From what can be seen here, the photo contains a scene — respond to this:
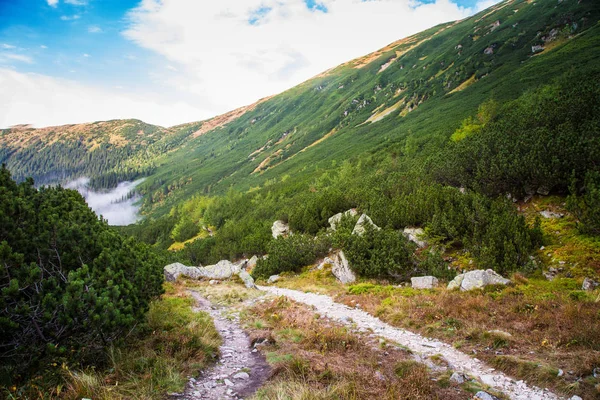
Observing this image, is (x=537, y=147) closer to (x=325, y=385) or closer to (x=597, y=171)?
(x=597, y=171)

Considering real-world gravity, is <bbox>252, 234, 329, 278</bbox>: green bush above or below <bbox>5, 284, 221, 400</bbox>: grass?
below

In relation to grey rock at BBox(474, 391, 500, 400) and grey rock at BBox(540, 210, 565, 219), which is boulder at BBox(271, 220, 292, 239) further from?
grey rock at BBox(474, 391, 500, 400)

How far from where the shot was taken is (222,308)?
13.8 m

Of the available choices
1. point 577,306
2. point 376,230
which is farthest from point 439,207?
point 577,306

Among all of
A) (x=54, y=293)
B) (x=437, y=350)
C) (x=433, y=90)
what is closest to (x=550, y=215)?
(x=437, y=350)

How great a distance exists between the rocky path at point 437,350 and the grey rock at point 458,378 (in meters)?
0.32

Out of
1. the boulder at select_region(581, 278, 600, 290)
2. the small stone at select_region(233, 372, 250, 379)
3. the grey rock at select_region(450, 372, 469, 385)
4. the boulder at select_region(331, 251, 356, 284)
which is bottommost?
the boulder at select_region(331, 251, 356, 284)

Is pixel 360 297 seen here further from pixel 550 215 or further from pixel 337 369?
pixel 550 215

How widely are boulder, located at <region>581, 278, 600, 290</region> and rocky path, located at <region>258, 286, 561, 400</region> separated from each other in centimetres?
692

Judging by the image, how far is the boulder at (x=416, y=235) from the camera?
19508 millimetres

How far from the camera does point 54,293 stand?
5.54 meters

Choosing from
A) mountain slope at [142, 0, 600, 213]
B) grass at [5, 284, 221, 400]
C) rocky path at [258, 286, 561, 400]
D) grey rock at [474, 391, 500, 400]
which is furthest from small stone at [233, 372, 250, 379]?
mountain slope at [142, 0, 600, 213]

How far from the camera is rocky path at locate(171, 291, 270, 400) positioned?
5508 mm

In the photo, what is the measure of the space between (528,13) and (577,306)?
140378 mm
